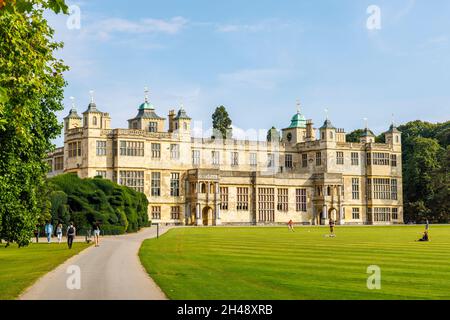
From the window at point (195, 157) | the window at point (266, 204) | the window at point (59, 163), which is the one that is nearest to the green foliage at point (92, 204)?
the window at point (195, 157)

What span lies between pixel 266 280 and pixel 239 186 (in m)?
64.9

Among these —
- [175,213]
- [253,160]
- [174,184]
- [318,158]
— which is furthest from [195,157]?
[318,158]

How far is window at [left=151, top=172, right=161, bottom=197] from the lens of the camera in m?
78.1

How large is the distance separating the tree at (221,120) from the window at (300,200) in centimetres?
1831

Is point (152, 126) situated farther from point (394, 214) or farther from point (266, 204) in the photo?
point (394, 214)

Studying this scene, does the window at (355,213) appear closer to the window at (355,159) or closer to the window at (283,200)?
the window at (355,159)

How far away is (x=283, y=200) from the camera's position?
85.8 m

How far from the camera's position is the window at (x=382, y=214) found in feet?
300

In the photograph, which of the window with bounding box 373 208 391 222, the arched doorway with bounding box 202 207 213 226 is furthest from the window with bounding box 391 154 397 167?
the arched doorway with bounding box 202 207 213 226

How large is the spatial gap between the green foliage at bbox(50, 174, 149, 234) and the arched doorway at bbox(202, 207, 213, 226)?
63.9 feet

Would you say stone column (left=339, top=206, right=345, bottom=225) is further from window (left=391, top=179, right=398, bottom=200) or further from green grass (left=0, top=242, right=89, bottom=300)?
green grass (left=0, top=242, right=89, bottom=300)
